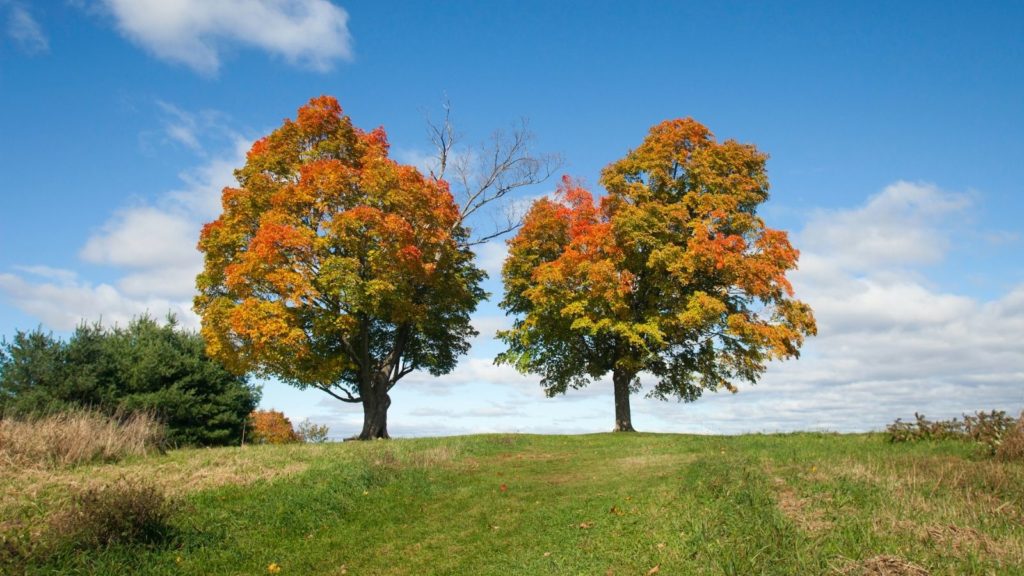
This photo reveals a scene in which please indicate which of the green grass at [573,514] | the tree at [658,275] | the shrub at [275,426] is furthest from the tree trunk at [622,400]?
the shrub at [275,426]

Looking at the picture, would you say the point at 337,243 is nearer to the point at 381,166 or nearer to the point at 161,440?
the point at 381,166

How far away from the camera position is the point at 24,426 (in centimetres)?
1504

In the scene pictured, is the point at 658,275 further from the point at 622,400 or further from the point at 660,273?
the point at 622,400

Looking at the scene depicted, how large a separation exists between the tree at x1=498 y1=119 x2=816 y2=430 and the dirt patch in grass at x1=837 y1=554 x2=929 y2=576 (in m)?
18.6

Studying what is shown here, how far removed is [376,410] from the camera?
29062 mm

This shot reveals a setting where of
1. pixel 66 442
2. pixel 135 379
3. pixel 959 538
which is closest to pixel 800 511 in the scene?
pixel 959 538

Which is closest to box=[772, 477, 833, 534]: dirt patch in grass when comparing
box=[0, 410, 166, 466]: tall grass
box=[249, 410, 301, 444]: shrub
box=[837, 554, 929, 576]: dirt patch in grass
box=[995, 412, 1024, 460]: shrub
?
box=[837, 554, 929, 576]: dirt patch in grass

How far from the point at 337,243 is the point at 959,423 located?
2182 centimetres

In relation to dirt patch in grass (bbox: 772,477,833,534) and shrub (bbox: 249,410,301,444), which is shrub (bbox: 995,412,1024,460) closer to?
dirt patch in grass (bbox: 772,477,833,534)

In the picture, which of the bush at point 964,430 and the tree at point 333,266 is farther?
the tree at point 333,266

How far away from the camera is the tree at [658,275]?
2559 centimetres

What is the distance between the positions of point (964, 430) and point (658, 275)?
40.9 feet

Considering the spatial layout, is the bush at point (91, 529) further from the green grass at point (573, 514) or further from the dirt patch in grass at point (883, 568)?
the dirt patch in grass at point (883, 568)

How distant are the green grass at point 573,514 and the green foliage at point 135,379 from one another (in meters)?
11.6
